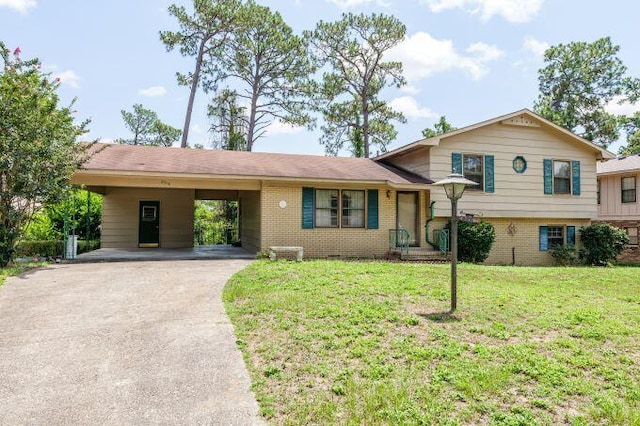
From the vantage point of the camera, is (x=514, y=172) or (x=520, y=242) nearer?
(x=514, y=172)

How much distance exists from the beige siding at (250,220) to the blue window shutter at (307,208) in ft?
5.22

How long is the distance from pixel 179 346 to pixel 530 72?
36.1 meters

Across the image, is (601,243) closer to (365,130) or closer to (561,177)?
(561,177)

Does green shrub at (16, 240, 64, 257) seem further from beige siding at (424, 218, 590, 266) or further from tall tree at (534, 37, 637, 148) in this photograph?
tall tree at (534, 37, 637, 148)

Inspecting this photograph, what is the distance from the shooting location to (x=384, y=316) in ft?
19.3

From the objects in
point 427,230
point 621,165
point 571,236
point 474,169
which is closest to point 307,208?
point 427,230

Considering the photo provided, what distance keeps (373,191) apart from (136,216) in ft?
29.6

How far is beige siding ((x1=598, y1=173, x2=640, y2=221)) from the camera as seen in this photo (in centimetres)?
1838

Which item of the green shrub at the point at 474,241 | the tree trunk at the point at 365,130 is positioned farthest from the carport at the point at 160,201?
the tree trunk at the point at 365,130

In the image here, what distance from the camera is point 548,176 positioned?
51.0 feet

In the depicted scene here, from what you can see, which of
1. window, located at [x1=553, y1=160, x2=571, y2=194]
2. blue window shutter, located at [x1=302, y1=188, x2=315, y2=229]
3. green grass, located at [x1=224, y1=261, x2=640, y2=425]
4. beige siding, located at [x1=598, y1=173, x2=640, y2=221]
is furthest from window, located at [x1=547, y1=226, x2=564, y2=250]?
blue window shutter, located at [x1=302, y1=188, x2=315, y2=229]

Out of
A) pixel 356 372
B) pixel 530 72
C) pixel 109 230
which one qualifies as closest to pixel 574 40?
pixel 530 72

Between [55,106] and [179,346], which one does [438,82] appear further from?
[179,346]

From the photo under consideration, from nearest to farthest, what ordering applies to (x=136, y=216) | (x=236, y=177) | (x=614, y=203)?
1. (x=236, y=177)
2. (x=136, y=216)
3. (x=614, y=203)
